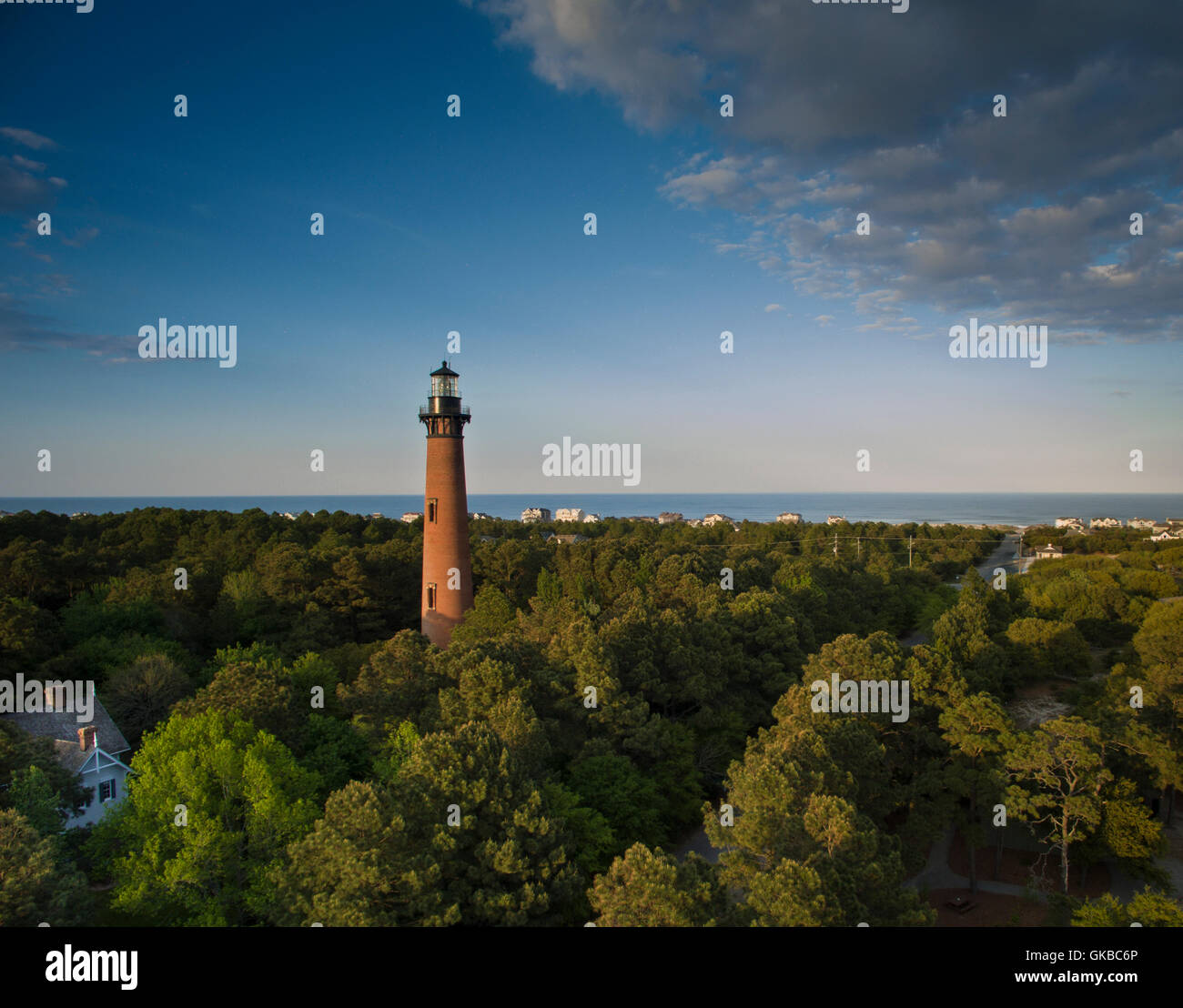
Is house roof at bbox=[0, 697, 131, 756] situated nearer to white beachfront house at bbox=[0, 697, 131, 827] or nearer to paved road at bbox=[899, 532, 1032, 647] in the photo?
white beachfront house at bbox=[0, 697, 131, 827]

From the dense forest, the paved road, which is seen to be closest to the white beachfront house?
the dense forest

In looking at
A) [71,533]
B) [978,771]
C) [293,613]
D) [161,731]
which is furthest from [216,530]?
[978,771]

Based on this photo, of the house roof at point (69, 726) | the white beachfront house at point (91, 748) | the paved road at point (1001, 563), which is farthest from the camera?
the paved road at point (1001, 563)

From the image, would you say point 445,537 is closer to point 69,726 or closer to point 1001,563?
point 69,726

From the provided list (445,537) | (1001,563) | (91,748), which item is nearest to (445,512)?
(445,537)

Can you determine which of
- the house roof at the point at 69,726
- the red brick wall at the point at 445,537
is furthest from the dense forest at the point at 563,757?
the red brick wall at the point at 445,537

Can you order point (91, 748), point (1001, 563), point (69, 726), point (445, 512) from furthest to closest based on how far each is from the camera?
point (1001, 563) < point (445, 512) < point (69, 726) < point (91, 748)

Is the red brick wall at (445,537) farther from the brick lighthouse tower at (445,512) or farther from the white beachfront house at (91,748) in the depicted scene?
the white beachfront house at (91,748)
